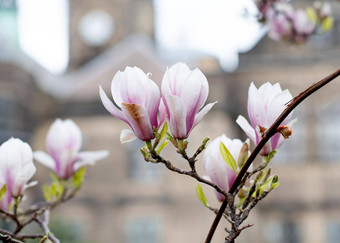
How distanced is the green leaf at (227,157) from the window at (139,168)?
39.0 ft

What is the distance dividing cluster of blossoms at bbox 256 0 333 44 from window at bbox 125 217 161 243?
11.1 m

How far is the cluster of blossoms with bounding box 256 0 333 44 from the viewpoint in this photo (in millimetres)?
1649

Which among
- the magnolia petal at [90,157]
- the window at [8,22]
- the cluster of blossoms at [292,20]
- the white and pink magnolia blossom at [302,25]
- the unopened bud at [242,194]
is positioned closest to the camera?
the unopened bud at [242,194]

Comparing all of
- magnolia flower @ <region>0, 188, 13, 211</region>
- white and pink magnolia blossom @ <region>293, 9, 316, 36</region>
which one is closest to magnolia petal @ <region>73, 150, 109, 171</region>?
magnolia flower @ <region>0, 188, 13, 211</region>

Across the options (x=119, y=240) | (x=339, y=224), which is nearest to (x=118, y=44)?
(x=119, y=240)

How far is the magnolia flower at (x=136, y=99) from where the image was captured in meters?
0.64

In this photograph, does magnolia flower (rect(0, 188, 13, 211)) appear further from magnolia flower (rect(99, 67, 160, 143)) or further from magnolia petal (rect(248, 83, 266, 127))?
magnolia petal (rect(248, 83, 266, 127))

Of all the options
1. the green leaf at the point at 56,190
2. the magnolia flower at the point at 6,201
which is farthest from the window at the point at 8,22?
the magnolia flower at the point at 6,201

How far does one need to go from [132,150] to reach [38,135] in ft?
6.98

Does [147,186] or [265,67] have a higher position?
[265,67]

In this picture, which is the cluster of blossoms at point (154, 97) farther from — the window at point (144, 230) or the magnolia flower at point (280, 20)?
the window at point (144, 230)

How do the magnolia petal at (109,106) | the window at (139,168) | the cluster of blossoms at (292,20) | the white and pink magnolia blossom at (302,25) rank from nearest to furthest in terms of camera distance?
1. the magnolia petal at (109,106)
2. the cluster of blossoms at (292,20)
3. the white and pink magnolia blossom at (302,25)
4. the window at (139,168)

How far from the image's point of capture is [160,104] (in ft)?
2.23

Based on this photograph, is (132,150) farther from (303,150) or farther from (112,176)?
(303,150)
